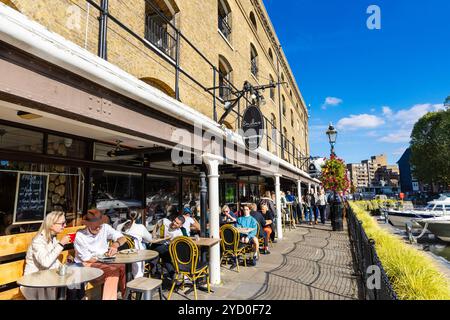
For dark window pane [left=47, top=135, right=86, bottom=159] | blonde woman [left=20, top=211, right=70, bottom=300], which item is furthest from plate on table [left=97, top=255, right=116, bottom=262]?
dark window pane [left=47, top=135, right=86, bottom=159]

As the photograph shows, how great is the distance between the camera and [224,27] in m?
12.3

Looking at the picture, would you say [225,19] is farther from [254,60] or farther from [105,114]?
[105,114]

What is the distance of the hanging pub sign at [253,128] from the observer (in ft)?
23.3

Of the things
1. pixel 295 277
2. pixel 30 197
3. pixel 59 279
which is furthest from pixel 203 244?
pixel 30 197

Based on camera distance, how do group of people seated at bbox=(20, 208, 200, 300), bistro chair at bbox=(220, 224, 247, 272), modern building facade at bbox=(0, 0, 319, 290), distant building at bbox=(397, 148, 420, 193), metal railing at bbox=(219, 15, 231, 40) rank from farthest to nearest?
distant building at bbox=(397, 148, 420, 193), metal railing at bbox=(219, 15, 231, 40), bistro chair at bbox=(220, 224, 247, 272), group of people seated at bbox=(20, 208, 200, 300), modern building facade at bbox=(0, 0, 319, 290)

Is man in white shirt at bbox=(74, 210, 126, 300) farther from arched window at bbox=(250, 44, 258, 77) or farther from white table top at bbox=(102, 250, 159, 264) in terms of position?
arched window at bbox=(250, 44, 258, 77)

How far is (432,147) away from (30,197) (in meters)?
53.0

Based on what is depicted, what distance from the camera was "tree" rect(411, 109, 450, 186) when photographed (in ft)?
132

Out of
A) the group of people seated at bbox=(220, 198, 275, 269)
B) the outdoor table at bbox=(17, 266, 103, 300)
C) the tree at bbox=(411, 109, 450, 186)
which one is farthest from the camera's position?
the tree at bbox=(411, 109, 450, 186)

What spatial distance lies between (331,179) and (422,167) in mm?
40410

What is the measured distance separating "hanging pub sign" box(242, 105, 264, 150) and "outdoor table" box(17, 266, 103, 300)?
4648mm

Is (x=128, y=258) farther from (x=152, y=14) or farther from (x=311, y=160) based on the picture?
(x=311, y=160)

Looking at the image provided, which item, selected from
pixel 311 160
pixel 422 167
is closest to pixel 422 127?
pixel 422 167
